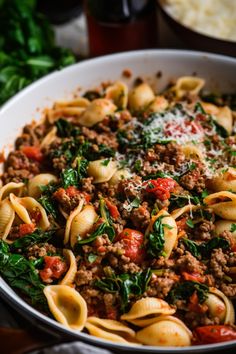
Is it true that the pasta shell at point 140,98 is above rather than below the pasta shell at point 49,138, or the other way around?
above

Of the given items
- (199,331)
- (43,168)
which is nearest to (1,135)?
(43,168)

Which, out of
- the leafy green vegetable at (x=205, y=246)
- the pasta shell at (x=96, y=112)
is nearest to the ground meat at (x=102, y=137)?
the pasta shell at (x=96, y=112)

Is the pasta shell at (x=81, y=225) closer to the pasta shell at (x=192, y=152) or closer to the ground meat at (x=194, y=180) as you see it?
the ground meat at (x=194, y=180)

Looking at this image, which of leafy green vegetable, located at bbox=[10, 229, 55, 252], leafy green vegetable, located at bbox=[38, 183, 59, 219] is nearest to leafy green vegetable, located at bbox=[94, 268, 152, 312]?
leafy green vegetable, located at bbox=[10, 229, 55, 252]

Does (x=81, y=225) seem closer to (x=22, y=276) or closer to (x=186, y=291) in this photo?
(x=22, y=276)

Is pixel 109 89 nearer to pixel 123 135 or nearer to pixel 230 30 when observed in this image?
pixel 123 135

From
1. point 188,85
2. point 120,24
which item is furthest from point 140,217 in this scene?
point 120,24

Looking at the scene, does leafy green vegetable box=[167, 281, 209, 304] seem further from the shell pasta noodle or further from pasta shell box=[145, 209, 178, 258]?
pasta shell box=[145, 209, 178, 258]
